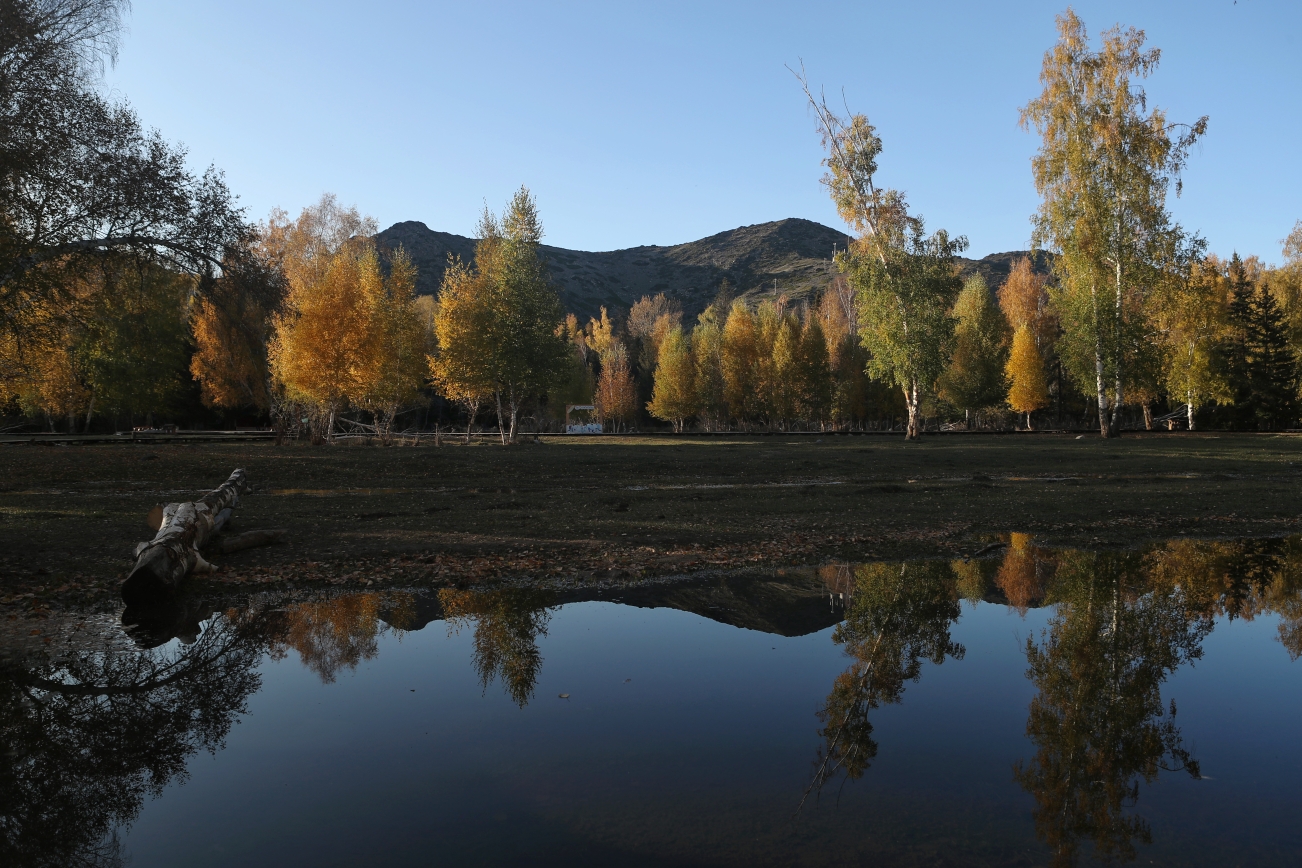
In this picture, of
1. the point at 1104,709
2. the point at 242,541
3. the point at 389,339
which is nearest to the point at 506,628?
the point at 1104,709

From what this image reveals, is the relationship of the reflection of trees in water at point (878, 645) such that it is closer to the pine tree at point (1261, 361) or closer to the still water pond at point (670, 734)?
the still water pond at point (670, 734)

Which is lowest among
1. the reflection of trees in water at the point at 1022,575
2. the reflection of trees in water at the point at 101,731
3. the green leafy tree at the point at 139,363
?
the reflection of trees in water at the point at 101,731

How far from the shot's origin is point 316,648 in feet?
25.7

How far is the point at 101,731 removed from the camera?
5590 millimetres

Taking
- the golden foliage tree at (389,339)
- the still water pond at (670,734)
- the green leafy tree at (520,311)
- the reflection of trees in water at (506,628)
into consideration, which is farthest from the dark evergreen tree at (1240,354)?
the reflection of trees in water at (506,628)

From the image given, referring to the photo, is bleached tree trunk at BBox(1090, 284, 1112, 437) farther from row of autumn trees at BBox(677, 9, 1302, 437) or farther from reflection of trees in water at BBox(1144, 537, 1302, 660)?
reflection of trees in water at BBox(1144, 537, 1302, 660)

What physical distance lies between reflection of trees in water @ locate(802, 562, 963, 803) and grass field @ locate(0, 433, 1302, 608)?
168 cm

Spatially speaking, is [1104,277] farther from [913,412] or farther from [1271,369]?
[1271,369]

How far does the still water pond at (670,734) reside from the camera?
4.16 meters

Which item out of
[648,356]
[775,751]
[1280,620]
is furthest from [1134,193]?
[648,356]

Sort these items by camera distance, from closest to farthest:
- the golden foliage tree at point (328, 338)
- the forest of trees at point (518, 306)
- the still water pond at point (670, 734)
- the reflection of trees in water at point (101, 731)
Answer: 1. the still water pond at point (670, 734)
2. the reflection of trees in water at point (101, 731)
3. the forest of trees at point (518, 306)
4. the golden foliage tree at point (328, 338)

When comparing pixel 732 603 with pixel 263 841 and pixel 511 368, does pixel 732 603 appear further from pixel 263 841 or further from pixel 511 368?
pixel 511 368

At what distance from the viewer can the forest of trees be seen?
20141 millimetres

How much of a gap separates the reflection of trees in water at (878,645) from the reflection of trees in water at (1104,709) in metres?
0.99
